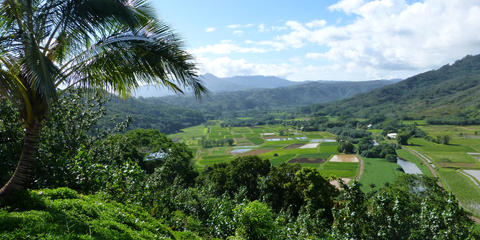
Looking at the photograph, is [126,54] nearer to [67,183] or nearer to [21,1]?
[21,1]

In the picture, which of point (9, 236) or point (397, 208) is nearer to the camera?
point (9, 236)

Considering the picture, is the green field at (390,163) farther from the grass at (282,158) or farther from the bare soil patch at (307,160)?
the bare soil patch at (307,160)

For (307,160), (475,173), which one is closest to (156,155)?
(307,160)

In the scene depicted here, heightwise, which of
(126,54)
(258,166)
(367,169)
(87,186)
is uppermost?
(126,54)

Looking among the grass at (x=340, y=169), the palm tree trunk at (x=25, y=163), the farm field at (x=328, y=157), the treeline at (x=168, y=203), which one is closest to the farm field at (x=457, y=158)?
the farm field at (x=328, y=157)

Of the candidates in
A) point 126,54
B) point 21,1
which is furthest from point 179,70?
point 21,1

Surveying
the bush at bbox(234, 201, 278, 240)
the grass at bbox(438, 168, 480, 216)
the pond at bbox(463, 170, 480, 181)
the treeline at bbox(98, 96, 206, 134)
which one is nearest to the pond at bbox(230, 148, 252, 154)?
the treeline at bbox(98, 96, 206, 134)

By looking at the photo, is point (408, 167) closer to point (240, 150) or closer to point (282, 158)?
point (282, 158)
